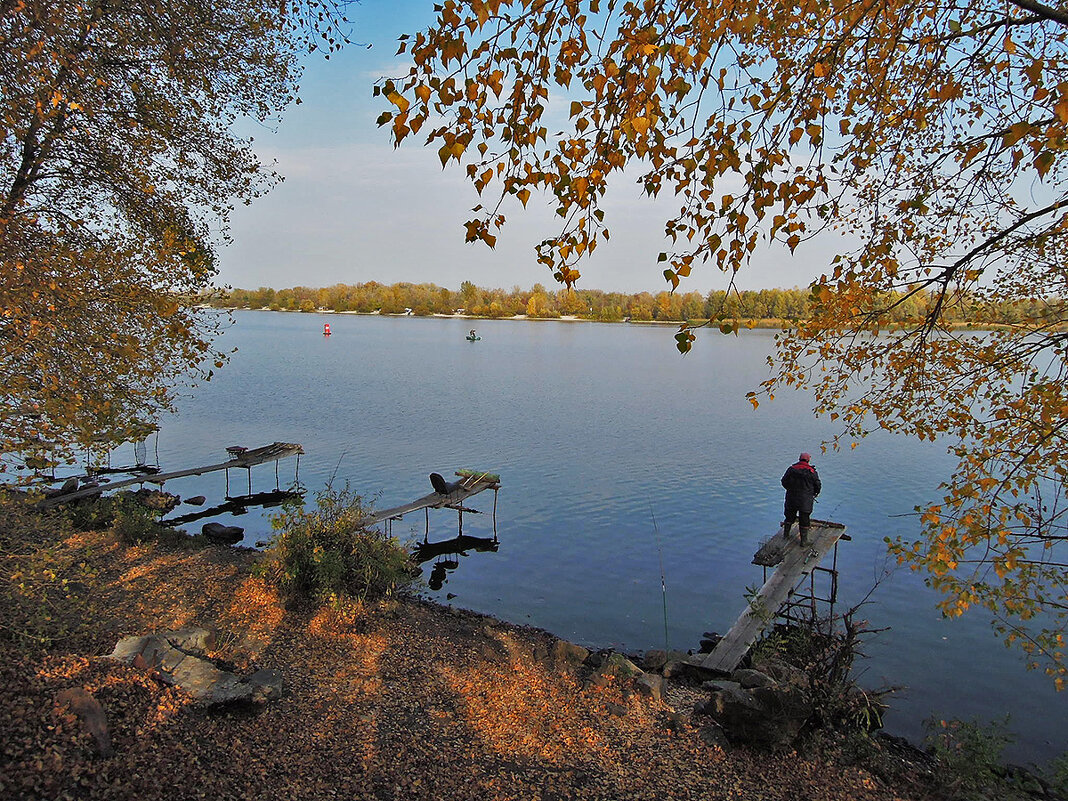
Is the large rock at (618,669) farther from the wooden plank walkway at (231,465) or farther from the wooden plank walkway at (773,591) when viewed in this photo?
the wooden plank walkway at (231,465)

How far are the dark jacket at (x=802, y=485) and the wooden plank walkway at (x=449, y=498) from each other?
27.0 ft

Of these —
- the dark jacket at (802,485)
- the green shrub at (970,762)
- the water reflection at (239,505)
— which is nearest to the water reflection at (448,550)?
the water reflection at (239,505)

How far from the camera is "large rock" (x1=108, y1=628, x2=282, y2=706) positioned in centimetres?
580

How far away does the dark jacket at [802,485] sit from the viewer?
40.5ft

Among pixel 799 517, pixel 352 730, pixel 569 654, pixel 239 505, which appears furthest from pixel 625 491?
pixel 352 730

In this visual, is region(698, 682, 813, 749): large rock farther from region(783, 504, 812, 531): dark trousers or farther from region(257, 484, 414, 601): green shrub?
region(783, 504, 812, 531): dark trousers

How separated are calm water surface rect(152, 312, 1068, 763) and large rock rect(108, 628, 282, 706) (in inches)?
239

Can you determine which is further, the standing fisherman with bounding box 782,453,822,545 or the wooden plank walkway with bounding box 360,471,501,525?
the wooden plank walkway with bounding box 360,471,501,525

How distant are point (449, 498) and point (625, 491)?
5.89 m

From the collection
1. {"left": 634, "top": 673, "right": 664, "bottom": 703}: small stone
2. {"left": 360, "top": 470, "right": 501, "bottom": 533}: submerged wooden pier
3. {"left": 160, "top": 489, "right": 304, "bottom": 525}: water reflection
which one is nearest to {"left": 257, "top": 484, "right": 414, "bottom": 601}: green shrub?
{"left": 634, "top": 673, "right": 664, "bottom": 703}: small stone

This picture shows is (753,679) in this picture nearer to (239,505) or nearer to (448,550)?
(448,550)

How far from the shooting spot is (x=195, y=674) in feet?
19.8

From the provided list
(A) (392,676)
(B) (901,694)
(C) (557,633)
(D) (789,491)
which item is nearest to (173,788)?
(A) (392,676)

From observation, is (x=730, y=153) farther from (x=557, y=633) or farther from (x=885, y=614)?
(x=885, y=614)
